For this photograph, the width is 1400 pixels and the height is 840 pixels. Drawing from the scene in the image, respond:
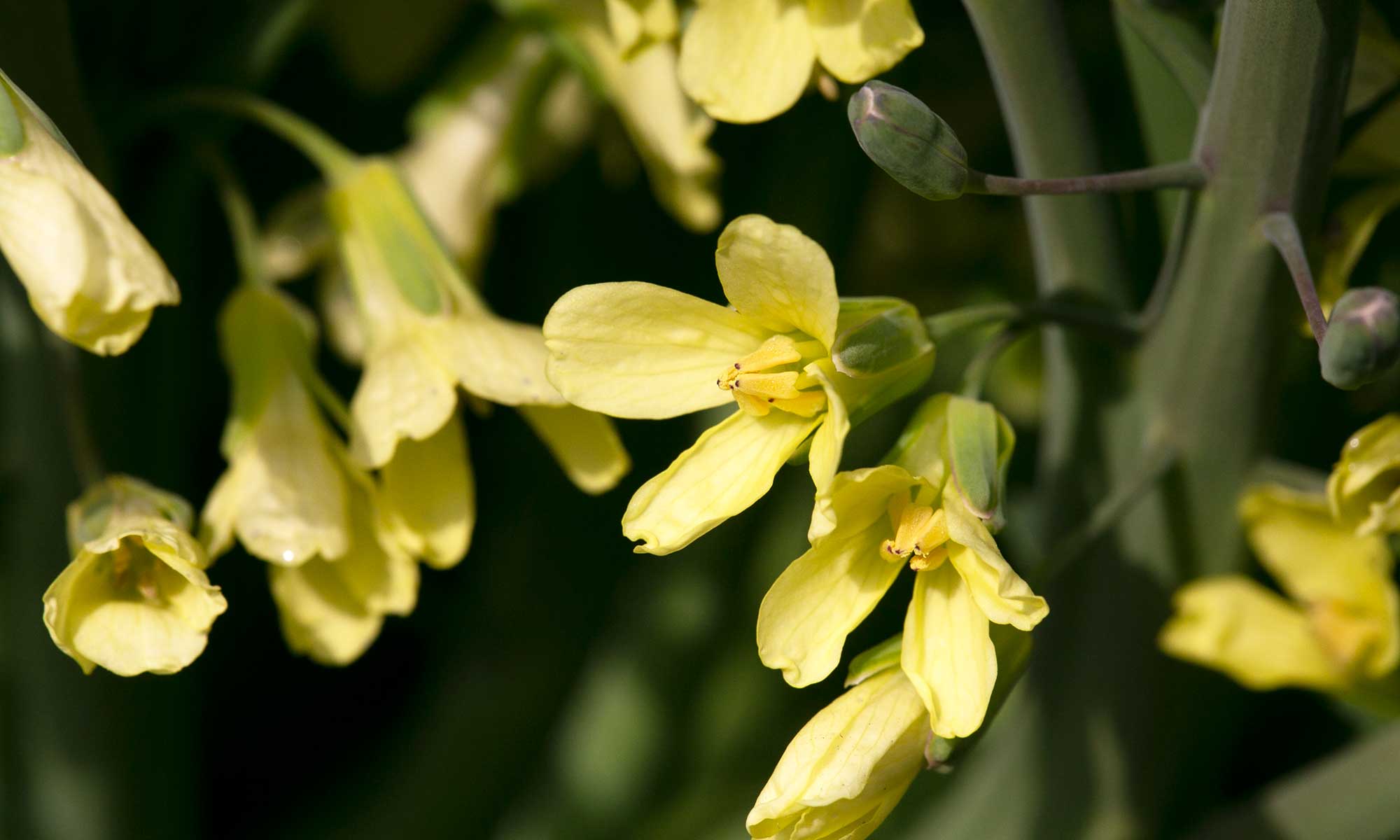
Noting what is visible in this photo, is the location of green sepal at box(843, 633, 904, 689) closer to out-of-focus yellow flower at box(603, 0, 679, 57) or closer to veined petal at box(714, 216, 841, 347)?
veined petal at box(714, 216, 841, 347)


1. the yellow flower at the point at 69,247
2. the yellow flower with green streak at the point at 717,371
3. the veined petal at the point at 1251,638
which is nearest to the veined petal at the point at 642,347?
the yellow flower with green streak at the point at 717,371

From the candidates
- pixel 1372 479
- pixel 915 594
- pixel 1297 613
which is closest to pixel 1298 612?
pixel 1297 613

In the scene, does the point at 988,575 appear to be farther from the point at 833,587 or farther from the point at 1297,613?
the point at 1297,613

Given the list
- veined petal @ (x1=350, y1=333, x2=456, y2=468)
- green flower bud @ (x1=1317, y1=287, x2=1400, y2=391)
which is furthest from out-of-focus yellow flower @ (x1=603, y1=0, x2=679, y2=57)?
green flower bud @ (x1=1317, y1=287, x2=1400, y2=391)

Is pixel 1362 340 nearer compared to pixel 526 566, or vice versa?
pixel 1362 340

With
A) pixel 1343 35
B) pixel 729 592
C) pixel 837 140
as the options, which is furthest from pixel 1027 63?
pixel 729 592

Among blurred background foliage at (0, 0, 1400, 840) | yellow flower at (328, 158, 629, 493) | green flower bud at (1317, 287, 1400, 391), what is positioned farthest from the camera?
blurred background foliage at (0, 0, 1400, 840)
